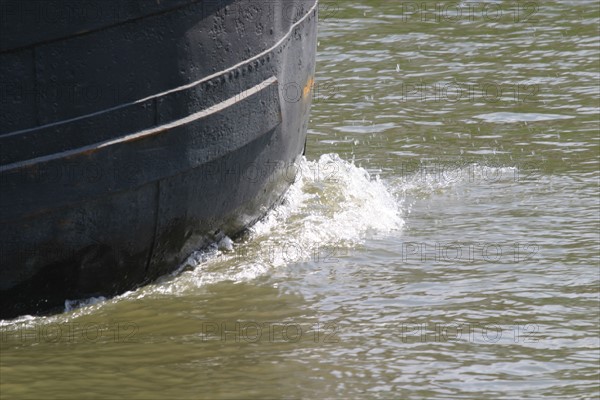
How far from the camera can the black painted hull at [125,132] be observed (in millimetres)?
5707

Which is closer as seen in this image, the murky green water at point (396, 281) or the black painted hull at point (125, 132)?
the murky green water at point (396, 281)

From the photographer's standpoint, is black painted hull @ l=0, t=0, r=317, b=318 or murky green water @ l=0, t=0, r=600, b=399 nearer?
murky green water @ l=0, t=0, r=600, b=399

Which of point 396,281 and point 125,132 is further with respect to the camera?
point 396,281

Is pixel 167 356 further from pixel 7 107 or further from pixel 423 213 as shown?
pixel 423 213

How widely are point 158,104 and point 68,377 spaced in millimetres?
1419

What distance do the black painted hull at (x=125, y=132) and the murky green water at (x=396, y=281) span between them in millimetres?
240

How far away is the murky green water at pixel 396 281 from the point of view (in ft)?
17.5

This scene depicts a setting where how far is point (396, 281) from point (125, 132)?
62.4 inches

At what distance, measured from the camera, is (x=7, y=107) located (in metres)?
5.64

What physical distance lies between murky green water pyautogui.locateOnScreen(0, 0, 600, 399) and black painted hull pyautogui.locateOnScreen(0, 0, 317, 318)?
240 mm

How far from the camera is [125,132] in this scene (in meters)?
5.99

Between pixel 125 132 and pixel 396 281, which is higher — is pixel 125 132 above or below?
above

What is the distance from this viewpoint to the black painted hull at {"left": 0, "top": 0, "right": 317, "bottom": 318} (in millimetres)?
5707

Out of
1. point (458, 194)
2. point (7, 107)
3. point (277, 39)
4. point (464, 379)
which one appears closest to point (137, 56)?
point (7, 107)
